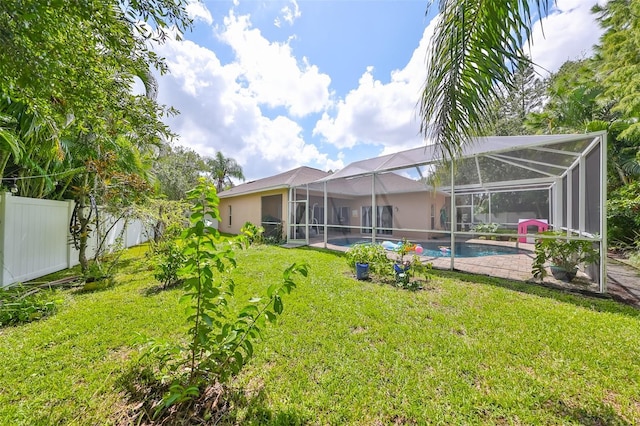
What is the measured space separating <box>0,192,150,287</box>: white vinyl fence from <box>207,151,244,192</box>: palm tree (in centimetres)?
1983

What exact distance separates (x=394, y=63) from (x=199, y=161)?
2112cm

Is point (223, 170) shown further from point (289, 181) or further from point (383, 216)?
point (383, 216)

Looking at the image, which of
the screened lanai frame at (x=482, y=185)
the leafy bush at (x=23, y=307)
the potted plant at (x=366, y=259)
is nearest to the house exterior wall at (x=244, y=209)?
the screened lanai frame at (x=482, y=185)

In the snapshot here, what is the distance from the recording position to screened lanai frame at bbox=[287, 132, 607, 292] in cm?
473

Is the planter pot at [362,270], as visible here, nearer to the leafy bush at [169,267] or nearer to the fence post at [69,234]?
the leafy bush at [169,267]

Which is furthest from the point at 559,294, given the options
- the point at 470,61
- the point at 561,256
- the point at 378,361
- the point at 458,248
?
the point at 458,248

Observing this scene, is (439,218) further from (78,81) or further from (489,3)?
(78,81)

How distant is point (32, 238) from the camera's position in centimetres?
502

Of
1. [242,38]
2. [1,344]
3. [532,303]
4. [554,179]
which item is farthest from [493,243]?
[1,344]

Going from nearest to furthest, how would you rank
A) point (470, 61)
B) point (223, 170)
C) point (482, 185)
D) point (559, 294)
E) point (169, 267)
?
point (470, 61)
point (559, 294)
point (169, 267)
point (482, 185)
point (223, 170)

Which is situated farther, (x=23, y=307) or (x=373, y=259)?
(x=373, y=259)

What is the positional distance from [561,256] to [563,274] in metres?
0.40

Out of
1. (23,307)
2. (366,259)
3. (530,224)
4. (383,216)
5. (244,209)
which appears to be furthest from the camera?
(244,209)

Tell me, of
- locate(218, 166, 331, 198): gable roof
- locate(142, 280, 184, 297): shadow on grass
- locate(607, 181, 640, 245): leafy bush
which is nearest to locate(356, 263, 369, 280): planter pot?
locate(142, 280, 184, 297): shadow on grass
